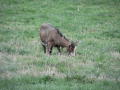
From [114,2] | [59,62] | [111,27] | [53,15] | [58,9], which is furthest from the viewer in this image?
[114,2]

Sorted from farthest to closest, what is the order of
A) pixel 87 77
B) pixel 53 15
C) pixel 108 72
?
pixel 53 15, pixel 108 72, pixel 87 77

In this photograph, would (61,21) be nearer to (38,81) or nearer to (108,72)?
(108,72)

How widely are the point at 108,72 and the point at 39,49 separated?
19.8 ft

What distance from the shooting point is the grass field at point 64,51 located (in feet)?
32.7

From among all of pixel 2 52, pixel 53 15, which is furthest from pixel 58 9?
pixel 2 52

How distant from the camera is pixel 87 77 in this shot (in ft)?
34.7

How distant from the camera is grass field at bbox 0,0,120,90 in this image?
32.7 feet

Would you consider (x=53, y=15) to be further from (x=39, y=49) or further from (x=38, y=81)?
(x=38, y=81)

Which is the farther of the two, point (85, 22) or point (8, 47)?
point (85, 22)

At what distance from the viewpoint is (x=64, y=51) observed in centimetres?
1688

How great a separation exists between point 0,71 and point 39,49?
21.3ft

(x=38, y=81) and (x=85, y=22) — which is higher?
(x=38, y=81)

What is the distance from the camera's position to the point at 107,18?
29.3 meters

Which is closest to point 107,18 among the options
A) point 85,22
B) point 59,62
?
point 85,22
